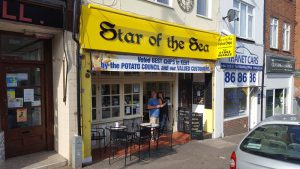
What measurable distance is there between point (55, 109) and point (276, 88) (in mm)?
12028

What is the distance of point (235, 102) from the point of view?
37.5 ft

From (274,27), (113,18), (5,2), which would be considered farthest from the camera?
(274,27)

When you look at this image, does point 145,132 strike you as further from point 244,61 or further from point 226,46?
point 244,61

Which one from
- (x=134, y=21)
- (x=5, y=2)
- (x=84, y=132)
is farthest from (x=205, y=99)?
(x=5, y=2)

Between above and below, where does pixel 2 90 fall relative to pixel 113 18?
below

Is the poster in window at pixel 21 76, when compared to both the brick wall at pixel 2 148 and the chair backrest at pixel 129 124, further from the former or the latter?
the chair backrest at pixel 129 124

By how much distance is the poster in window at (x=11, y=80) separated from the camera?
19.5ft

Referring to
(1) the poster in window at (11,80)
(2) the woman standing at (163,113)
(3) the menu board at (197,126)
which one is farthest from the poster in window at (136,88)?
(1) the poster in window at (11,80)

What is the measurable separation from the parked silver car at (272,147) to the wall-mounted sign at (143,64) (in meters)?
3.80

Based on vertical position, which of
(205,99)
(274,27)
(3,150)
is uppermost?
(274,27)

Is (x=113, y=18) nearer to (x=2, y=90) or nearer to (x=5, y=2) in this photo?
(x=5, y=2)

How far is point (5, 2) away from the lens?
4988 millimetres

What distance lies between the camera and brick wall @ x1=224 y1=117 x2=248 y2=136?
10590 millimetres

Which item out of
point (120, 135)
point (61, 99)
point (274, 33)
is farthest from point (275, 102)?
point (61, 99)
